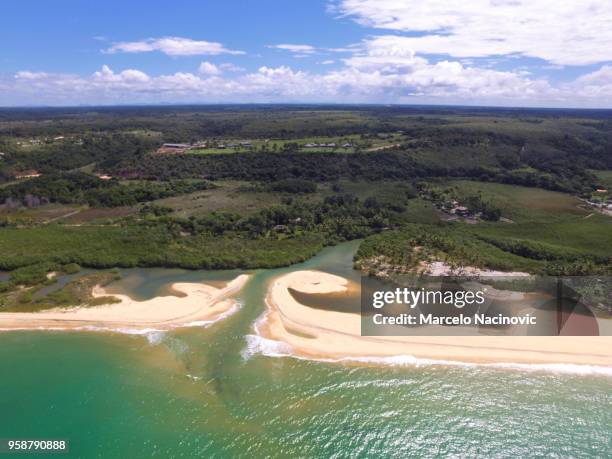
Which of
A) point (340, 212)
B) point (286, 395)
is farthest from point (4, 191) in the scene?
point (286, 395)

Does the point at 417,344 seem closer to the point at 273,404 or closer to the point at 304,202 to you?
the point at 273,404

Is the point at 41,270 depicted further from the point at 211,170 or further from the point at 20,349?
the point at 211,170

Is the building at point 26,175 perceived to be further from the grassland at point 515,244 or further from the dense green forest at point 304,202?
the grassland at point 515,244

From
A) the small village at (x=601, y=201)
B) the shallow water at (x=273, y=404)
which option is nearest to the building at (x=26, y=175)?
the shallow water at (x=273, y=404)

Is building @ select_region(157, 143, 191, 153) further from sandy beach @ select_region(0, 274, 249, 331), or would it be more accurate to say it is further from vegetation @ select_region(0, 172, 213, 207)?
sandy beach @ select_region(0, 274, 249, 331)

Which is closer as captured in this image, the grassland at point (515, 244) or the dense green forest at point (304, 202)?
the grassland at point (515, 244)

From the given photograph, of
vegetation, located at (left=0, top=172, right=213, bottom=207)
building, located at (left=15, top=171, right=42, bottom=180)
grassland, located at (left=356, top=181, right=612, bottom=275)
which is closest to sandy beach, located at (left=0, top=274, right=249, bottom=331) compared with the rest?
grassland, located at (left=356, top=181, right=612, bottom=275)
